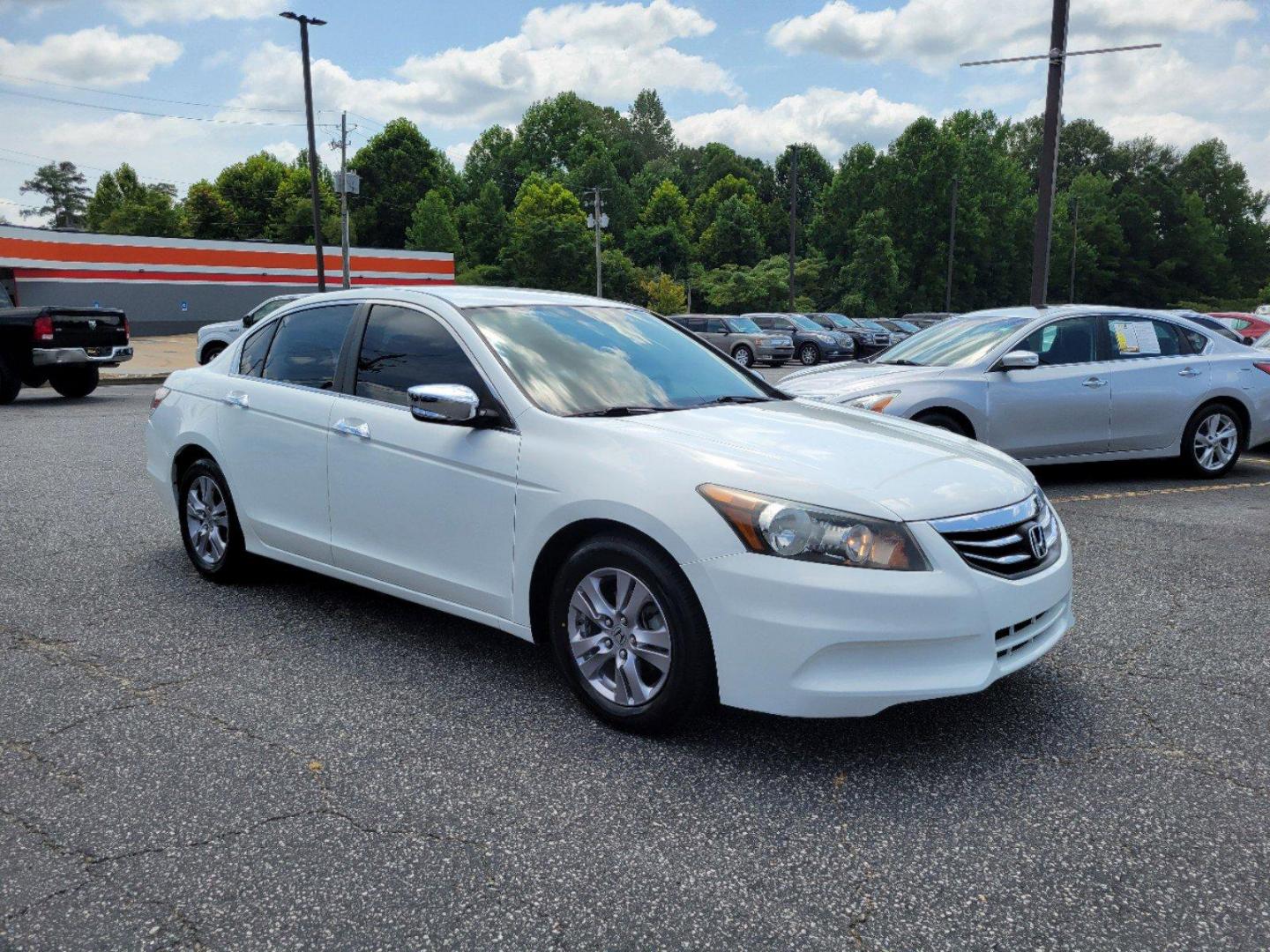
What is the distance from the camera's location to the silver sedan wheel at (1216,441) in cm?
932

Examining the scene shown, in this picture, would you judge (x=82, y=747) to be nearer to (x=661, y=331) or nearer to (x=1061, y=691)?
(x=661, y=331)

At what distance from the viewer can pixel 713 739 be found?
362 centimetres

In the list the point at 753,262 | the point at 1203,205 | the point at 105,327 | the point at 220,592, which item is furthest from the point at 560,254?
the point at 220,592

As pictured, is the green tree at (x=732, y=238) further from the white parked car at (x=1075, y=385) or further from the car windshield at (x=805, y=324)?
the white parked car at (x=1075, y=385)

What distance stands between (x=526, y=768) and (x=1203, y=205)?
10618 centimetres

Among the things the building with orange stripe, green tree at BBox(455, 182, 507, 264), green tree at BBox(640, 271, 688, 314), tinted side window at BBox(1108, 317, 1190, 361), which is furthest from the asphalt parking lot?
green tree at BBox(455, 182, 507, 264)

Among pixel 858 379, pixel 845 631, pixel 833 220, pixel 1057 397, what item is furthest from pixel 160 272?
pixel 833 220

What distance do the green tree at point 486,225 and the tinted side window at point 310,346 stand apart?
91143 mm

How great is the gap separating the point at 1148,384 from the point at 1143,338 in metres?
0.44

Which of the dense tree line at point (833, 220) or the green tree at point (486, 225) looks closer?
the dense tree line at point (833, 220)

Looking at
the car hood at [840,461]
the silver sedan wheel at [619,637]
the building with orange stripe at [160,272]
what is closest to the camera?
the car hood at [840,461]

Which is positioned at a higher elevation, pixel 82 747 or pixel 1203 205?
pixel 1203 205

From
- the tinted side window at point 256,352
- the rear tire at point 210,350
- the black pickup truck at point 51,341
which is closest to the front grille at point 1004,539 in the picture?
the tinted side window at point 256,352

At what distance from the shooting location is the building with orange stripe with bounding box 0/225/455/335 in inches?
1572
